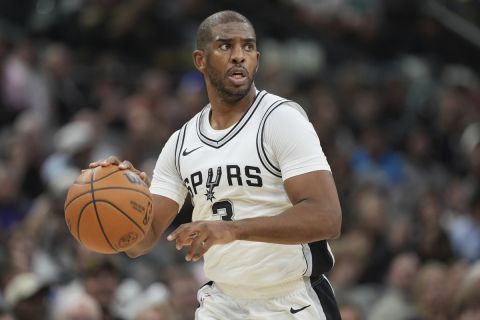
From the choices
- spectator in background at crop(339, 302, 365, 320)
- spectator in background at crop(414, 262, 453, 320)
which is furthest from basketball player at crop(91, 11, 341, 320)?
spectator in background at crop(414, 262, 453, 320)

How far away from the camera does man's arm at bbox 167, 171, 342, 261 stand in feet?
17.9

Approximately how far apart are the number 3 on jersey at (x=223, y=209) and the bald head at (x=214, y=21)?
3.18 feet

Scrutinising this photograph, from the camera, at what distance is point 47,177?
40.5 feet

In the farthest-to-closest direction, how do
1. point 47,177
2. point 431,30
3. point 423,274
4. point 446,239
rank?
point 431,30 < point 47,177 < point 446,239 < point 423,274

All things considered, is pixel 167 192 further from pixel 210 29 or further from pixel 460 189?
pixel 460 189

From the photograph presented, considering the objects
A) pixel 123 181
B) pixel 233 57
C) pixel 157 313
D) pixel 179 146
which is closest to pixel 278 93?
pixel 157 313

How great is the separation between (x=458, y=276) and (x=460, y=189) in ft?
11.2

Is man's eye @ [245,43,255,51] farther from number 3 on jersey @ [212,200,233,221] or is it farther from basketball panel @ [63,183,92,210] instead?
basketball panel @ [63,183,92,210]

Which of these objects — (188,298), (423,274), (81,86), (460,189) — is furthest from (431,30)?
(188,298)

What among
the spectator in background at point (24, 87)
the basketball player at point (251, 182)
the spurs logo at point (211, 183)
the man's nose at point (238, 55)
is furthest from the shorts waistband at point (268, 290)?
the spectator in background at point (24, 87)

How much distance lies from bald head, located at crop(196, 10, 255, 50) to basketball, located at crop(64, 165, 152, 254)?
962 mm

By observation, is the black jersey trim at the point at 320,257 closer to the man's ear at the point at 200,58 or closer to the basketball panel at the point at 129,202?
the basketball panel at the point at 129,202

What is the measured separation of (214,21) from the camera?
6.25 meters

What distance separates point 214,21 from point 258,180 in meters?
1.02
